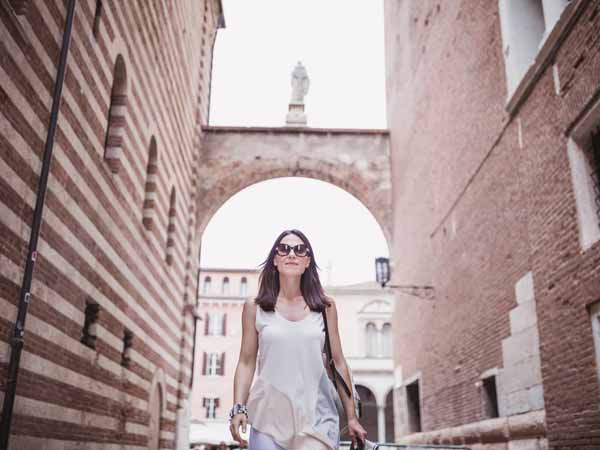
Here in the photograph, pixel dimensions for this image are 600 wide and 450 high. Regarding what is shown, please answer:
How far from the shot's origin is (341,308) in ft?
133

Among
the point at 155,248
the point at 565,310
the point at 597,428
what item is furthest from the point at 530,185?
the point at 155,248

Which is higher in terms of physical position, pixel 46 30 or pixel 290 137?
pixel 290 137

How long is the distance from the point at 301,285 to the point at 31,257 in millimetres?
4317

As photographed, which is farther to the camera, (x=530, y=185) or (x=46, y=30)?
(x=530, y=185)

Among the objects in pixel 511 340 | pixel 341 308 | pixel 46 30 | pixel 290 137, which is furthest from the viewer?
pixel 341 308

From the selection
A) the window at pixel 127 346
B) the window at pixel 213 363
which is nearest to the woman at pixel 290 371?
the window at pixel 127 346

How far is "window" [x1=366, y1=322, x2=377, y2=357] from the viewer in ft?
129

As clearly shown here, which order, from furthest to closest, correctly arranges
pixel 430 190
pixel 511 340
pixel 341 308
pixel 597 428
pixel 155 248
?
pixel 341 308
pixel 430 190
pixel 155 248
pixel 511 340
pixel 597 428

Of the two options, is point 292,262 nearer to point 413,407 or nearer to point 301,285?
point 301,285

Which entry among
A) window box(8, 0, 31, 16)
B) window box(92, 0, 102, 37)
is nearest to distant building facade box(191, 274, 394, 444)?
window box(92, 0, 102, 37)

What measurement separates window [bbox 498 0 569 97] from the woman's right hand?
706cm

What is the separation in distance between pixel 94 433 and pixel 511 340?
547 cm

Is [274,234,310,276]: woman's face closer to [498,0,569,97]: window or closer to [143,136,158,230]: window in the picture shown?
[498,0,569,97]: window

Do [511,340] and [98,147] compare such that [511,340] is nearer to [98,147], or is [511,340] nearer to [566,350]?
[566,350]
